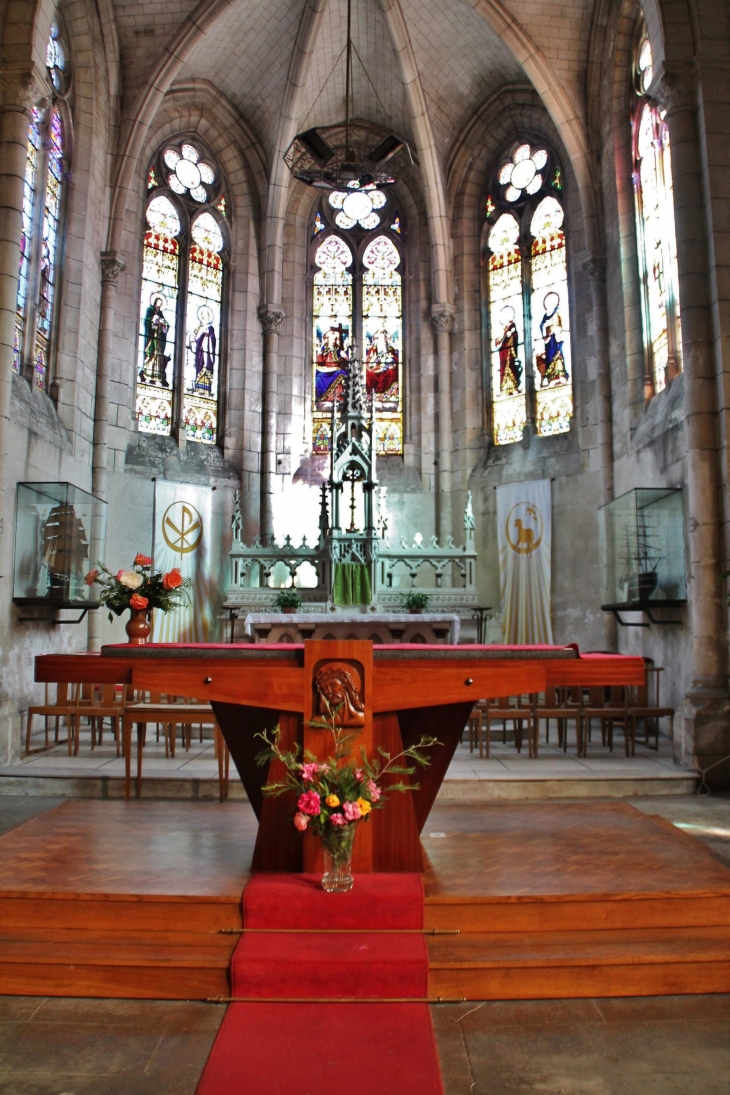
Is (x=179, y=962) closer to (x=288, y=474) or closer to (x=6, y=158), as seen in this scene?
(x=6, y=158)

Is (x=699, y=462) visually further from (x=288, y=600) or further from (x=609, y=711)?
(x=288, y=600)

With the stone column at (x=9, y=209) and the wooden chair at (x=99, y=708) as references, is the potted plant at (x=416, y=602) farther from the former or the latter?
the stone column at (x=9, y=209)

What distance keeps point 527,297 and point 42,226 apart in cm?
758

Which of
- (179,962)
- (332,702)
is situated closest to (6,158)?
(332,702)

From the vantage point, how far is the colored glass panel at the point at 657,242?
9453 millimetres

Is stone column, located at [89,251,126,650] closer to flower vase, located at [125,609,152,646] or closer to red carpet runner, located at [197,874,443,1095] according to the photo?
flower vase, located at [125,609,152,646]

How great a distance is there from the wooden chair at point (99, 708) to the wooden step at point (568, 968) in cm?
505

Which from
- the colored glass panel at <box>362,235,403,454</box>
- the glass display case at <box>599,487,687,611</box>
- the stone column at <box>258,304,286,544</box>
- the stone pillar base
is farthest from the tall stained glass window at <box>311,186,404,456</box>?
the stone pillar base

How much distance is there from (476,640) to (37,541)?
598 cm

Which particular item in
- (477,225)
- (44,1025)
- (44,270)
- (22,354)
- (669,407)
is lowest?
(44,1025)

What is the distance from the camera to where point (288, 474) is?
14.3 meters

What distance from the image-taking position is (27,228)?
1015cm

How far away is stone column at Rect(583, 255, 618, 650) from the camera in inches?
459

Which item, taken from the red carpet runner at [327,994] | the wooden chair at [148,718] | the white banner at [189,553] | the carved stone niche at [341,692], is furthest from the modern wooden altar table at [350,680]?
the white banner at [189,553]
